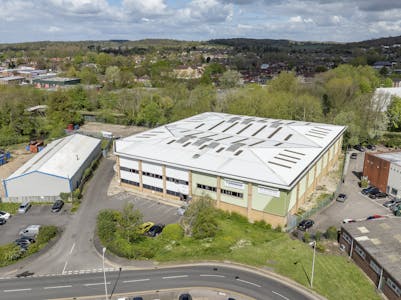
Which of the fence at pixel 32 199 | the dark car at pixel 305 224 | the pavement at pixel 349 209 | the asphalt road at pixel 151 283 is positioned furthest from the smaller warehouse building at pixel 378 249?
the fence at pixel 32 199

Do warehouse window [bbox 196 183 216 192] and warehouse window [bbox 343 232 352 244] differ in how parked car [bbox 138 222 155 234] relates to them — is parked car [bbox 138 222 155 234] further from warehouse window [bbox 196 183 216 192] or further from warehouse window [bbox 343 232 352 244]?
warehouse window [bbox 343 232 352 244]

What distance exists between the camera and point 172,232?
4228cm

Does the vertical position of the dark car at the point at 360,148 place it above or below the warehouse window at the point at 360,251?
below

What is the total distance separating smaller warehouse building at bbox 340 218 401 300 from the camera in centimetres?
3167

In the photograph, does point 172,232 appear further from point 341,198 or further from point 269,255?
point 341,198

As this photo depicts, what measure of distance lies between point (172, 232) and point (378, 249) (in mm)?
23233

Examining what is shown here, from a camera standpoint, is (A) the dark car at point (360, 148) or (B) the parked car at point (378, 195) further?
(A) the dark car at point (360, 148)

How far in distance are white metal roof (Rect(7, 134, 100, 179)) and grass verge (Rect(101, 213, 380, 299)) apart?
842 inches

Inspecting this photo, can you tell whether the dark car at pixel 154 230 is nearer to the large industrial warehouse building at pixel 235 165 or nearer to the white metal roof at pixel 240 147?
the large industrial warehouse building at pixel 235 165

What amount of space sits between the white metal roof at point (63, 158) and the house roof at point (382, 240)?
1690 inches

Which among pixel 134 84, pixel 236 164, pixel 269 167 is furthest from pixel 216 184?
pixel 134 84

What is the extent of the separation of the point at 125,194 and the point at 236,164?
19700 millimetres

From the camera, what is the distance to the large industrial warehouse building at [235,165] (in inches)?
1797

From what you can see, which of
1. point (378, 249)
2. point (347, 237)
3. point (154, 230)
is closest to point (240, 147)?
point (154, 230)
